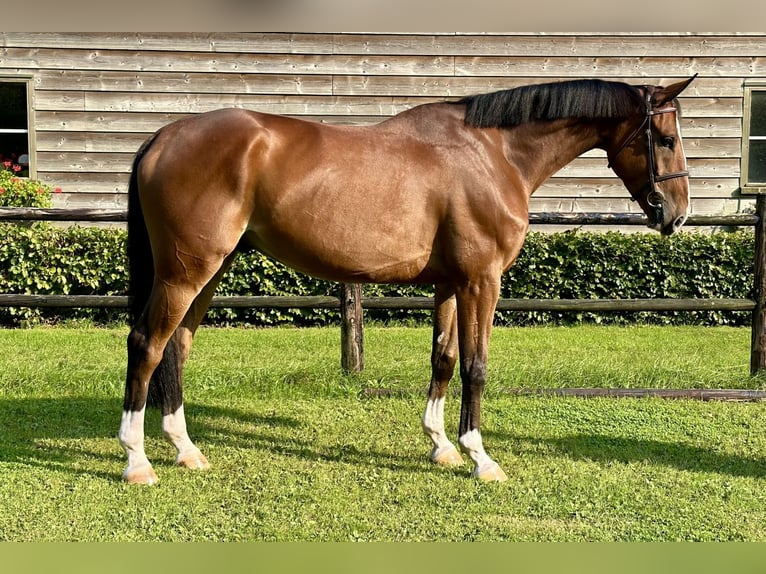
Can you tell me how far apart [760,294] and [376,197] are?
12.2 feet

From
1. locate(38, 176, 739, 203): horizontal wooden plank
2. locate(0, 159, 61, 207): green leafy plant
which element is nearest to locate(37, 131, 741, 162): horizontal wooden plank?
locate(38, 176, 739, 203): horizontal wooden plank

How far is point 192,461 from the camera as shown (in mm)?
4191

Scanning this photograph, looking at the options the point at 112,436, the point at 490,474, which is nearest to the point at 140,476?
the point at 112,436

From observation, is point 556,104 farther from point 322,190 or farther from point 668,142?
point 322,190

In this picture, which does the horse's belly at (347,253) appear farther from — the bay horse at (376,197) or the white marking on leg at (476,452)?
the white marking on leg at (476,452)

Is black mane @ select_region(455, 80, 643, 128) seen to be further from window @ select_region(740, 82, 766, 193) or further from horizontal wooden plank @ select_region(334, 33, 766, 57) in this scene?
window @ select_region(740, 82, 766, 193)

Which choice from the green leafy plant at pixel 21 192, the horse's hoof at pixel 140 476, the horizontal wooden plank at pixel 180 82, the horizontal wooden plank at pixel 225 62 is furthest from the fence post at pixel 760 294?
the green leafy plant at pixel 21 192

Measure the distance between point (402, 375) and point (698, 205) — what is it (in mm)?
5696

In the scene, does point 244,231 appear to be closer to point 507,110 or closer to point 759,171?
point 507,110

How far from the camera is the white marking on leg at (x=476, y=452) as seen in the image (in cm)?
409

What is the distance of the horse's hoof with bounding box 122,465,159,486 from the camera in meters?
3.92

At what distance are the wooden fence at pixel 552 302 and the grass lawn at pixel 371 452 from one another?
0.32 meters

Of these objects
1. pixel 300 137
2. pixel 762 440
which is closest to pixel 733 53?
pixel 762 440

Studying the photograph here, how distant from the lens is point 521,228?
3998 millimetres
